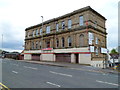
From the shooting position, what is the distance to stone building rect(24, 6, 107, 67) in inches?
813

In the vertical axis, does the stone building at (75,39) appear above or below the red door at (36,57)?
A: above

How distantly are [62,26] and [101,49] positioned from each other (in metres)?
11.3

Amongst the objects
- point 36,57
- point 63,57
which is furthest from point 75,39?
point 36,57

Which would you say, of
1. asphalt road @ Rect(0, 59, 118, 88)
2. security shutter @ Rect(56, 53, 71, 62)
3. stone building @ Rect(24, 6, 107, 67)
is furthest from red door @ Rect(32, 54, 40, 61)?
asphalt road @ Rect(0, 59, 118, 88)

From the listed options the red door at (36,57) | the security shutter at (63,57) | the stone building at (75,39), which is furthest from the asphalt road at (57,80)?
the red door at (36,57)

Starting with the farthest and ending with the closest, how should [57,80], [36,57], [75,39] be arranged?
[36,57] < [75,39] < [57,80]

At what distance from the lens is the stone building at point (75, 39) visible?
67.8 feet

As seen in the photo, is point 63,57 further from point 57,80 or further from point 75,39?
point 57,80

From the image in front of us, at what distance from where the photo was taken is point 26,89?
20.4ft

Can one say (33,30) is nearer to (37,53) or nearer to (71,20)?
(37,53)

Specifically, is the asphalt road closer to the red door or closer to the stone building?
the stone building

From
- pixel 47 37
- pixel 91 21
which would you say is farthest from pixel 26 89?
pixel 47 37

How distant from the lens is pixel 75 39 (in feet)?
75.0

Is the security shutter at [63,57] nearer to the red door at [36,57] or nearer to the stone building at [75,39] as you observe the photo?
the stone building at [75,39]
